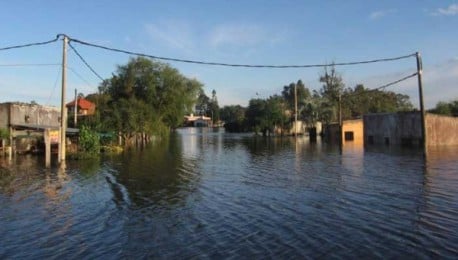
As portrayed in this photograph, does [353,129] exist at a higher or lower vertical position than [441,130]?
higher

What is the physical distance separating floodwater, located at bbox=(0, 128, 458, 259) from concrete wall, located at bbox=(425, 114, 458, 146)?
21533 millimetres

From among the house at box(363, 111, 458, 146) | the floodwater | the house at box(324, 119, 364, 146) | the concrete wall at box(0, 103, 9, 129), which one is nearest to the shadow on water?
the floodwater

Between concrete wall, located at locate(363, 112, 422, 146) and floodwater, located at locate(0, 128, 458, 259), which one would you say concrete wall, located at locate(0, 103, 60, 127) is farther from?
concrete wall, located at locate(363, 112, 422, 146)

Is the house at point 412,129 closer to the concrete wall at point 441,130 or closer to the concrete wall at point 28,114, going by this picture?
the concrete wall at point 441,130

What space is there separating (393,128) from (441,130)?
17.0ft

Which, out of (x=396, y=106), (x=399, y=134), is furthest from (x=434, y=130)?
(x=396, y=106)

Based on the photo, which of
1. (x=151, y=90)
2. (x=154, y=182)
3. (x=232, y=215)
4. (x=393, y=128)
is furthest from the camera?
(x=151, y=90)

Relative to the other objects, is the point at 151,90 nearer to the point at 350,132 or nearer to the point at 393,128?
the point at 350,132

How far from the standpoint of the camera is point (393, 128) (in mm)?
49562

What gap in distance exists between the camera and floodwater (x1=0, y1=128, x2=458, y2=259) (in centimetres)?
1036

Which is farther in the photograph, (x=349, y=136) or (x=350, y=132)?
(x=350, y=132)

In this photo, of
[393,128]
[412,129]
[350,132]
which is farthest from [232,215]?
[350,132]

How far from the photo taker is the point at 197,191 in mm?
18859

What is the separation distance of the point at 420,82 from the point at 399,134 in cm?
1798
